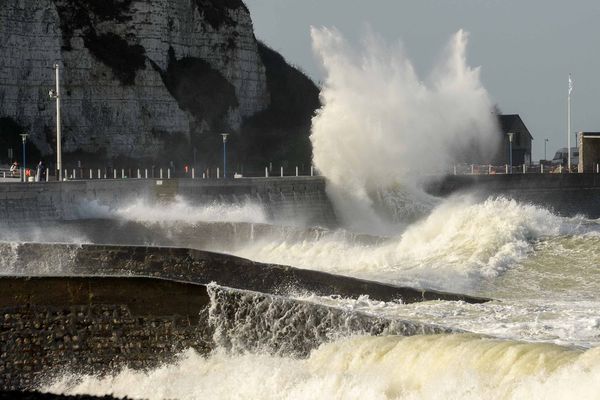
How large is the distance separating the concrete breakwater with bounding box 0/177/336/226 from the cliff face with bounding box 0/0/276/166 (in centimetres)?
2053

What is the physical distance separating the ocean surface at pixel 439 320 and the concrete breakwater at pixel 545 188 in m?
11.7

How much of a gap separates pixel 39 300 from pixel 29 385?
0.86 meters

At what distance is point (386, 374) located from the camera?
11.4m

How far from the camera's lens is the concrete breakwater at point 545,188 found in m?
Answer: 46.3

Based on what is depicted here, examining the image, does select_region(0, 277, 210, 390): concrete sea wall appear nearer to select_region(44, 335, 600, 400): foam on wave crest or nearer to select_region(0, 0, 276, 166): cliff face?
select_region(44, 335, 600, 400): foam on wave crest

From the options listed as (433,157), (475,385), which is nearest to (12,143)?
(433,157)

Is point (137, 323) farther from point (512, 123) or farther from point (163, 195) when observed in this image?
point (512, 123)

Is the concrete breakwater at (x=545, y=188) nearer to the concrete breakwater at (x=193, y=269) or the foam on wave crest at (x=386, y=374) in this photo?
the concrete breakwater at (x=193, y=269)

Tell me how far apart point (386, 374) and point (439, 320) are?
4.82 meters

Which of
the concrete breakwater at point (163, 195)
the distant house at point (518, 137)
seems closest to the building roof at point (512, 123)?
the distant house at point (518, 137)

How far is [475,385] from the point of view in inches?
416

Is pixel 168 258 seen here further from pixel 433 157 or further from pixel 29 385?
pixel 433 157

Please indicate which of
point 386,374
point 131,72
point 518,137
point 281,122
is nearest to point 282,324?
point 386,374

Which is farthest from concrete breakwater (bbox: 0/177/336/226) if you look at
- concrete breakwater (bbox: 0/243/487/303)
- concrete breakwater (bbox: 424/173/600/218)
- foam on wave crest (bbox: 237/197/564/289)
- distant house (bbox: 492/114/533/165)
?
distant house (bbox: 492/114/533/165)
